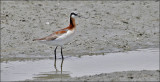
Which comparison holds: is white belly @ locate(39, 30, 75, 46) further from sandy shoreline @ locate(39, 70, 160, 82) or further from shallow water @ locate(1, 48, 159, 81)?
sandy shoreline @ locate(39, 70, 160, 82)

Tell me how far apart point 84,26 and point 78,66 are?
408 cm

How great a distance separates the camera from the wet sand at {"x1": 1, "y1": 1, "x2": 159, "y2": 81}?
43.1 feet

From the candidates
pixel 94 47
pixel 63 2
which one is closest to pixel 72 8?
pixel 63 2

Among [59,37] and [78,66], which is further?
[59,37]

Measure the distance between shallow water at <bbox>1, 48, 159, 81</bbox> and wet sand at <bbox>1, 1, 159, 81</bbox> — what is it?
1.96 ft

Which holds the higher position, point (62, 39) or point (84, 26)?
point (62, 39)

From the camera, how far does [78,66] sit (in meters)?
11.3

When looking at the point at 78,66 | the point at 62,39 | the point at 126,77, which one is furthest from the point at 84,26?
the point at 126,77

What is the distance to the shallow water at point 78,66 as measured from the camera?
404 inches

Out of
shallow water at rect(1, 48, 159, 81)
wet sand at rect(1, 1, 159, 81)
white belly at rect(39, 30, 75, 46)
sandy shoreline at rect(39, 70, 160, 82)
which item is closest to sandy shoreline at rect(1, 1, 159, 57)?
wet sand at rect(1, 1, 159, 81)

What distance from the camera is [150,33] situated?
49.6 ft

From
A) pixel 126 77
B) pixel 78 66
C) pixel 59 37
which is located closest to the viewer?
pixel 126 77

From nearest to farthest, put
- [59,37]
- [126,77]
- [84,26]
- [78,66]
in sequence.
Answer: [126,77]
[78,66]
[59,37]
[84,26]

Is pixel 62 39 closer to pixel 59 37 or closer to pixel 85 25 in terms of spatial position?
pixel 59 37
